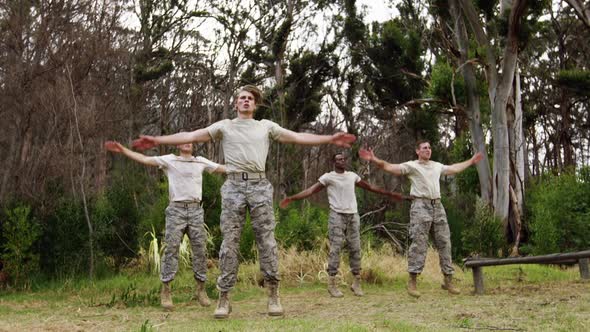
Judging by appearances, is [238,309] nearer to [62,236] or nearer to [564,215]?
[62,236]

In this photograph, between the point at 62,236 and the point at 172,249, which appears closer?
the point at 172,249

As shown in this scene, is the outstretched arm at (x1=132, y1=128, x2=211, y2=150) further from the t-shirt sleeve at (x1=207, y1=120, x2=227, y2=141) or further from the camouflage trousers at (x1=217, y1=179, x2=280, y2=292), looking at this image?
the camouflage trousers at (x1=217, y1=179, x2=280, y2=292)

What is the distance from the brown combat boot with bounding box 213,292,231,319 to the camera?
545 centimetres

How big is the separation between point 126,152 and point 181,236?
120 centimetres

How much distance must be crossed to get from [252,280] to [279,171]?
431 inches

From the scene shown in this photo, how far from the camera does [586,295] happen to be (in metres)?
6.64

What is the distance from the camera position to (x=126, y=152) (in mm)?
6160

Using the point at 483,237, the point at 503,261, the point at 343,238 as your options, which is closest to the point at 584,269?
the point at 503,261

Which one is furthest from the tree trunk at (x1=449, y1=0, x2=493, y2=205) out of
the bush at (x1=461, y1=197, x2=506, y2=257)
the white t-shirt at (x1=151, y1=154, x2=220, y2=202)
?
the white t-shirt at (x1=151, y1=154, x2=220, y2=202)

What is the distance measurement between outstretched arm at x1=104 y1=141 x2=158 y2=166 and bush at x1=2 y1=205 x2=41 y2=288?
3.06 meters

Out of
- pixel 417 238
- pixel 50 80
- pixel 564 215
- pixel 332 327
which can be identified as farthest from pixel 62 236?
pixel 564 215

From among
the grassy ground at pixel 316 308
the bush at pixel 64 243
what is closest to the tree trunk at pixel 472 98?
the grassy ground at pixel 316 308

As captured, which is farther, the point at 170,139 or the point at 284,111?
the point at 284,111

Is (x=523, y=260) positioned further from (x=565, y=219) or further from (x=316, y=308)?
(x=565, y=219)
